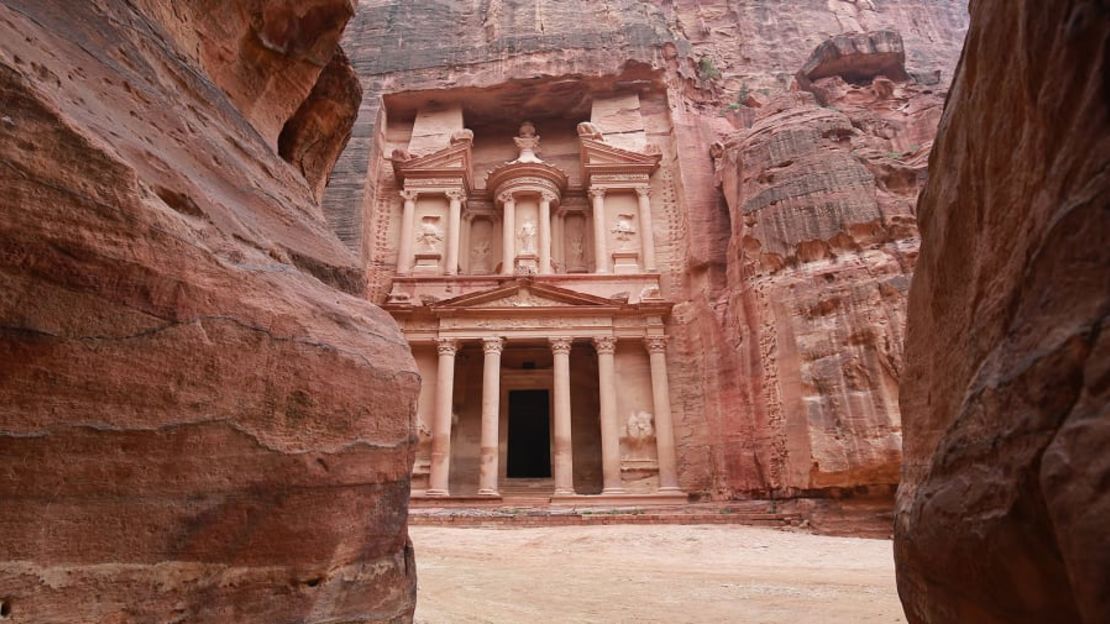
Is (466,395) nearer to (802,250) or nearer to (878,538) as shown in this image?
(802,250)

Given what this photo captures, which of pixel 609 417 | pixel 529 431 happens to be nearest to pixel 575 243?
pixel 529 431

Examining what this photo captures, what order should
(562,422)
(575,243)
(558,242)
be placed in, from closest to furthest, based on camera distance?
(562,422), (558,242), (575,243)

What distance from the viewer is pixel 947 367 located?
199 cm

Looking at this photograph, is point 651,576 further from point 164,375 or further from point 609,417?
point 609,417

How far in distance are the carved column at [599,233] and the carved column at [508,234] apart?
2.67 metres

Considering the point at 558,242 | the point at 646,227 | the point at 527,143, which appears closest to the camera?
the point at 646,227

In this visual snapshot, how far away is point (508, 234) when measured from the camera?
20.1 meters

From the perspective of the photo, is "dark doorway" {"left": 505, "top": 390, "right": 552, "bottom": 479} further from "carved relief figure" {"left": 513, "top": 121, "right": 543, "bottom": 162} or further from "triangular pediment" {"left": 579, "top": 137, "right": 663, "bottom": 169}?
"triangular pediment" {"left": 579, "top": 137, "right": 663, "bottom": 169}

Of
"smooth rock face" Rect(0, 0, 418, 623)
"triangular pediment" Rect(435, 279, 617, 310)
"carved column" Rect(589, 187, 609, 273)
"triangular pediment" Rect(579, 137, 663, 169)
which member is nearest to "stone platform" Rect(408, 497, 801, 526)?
"triangular pediment" Rect(435, 279, 617, 310)

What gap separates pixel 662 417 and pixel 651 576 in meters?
10.8

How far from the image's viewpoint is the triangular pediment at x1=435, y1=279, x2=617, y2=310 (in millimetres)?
17688

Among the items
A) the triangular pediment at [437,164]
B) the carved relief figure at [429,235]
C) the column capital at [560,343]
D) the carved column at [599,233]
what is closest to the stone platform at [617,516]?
the column capital at [560,343]

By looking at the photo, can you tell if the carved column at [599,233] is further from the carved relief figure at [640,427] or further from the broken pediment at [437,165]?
the carved relief figure at [640,427]

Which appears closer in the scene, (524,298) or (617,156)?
(524,298)
